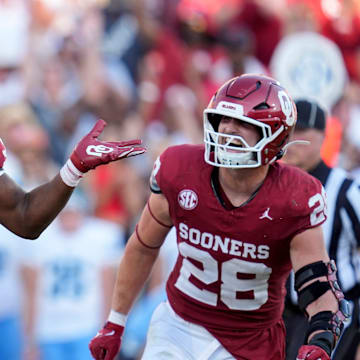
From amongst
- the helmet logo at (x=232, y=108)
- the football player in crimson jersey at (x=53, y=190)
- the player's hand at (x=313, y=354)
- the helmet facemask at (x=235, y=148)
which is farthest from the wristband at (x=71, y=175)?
the player's hand at (x=313, y=354)

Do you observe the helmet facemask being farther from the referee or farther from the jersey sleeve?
the referee

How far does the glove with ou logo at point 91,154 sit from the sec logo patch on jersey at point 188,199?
15.3 inches

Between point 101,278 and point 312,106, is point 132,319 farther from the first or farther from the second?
point 312,106

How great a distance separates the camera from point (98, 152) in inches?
171

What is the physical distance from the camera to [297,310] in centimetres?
562

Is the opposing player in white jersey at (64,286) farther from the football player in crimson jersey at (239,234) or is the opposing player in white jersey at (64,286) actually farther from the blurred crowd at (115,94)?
the football player in crimson jersey at (239,234)

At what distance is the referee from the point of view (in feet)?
18.2

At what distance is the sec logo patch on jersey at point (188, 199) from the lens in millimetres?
4617

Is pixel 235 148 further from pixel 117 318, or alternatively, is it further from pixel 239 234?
pixel 117 318

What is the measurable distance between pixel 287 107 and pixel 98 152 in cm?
98

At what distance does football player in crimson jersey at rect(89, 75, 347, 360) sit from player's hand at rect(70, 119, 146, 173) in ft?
1.29

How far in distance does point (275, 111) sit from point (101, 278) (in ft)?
12.8

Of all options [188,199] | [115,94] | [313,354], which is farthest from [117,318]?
[115,94]

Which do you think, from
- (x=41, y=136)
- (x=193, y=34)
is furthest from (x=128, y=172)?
(x=193, y=34)
